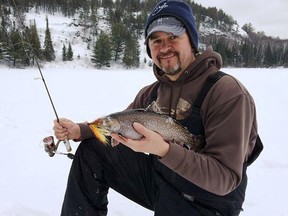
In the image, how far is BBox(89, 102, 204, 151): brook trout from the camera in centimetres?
211

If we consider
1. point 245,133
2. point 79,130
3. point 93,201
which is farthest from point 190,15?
point 93,201

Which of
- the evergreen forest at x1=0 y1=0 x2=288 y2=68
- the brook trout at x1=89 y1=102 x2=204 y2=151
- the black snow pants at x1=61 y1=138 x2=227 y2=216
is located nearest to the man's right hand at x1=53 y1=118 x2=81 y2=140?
the black snow pants at x1=61 y1=138 x2=227 y2=216

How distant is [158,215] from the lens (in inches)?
103

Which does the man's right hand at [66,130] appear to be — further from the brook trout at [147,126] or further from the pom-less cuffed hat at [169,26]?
the pom-less cuffed hat at [169,26]

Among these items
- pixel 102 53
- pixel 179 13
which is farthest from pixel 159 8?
pixel 102 53

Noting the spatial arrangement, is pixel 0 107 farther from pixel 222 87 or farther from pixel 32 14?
pixel 32 14

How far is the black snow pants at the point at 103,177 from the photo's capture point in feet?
9.93

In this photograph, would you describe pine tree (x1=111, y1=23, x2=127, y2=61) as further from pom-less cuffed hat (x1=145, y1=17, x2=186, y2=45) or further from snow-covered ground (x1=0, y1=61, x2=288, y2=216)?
pom-less cuffed hat (x1=145, y1=17, x2=186, y2=45)

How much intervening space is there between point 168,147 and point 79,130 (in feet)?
4.16

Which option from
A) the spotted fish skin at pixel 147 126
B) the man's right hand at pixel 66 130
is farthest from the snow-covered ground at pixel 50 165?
the spotted fish skin at pixel 147 126

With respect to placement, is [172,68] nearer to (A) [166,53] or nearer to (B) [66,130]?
(A) [166,53]

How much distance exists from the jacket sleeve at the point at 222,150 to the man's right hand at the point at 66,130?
1251 mm

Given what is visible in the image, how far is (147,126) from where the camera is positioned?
7.15ft

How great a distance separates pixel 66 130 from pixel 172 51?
1277mm
